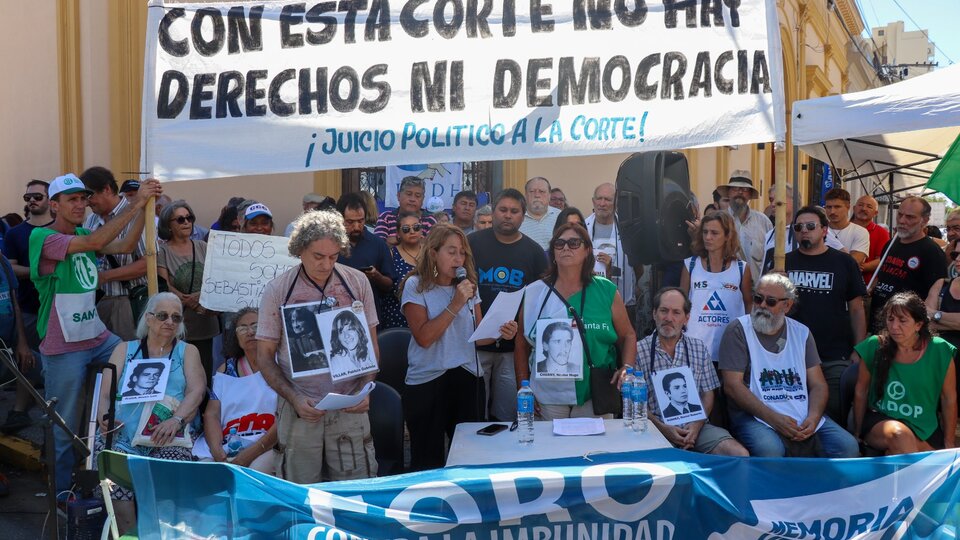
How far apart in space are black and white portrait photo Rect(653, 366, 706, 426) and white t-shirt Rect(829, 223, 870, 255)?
3.85 m

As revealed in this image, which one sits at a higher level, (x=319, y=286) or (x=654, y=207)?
(x=654, y=207)

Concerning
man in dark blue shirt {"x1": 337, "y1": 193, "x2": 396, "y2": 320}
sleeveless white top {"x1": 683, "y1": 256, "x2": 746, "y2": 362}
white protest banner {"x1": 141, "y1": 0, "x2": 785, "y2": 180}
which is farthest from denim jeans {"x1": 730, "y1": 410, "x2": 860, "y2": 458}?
man in dark blue shirt {"x1": 337, "y1": 193, "x2": 396, "y2": 320}

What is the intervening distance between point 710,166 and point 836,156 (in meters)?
5.25

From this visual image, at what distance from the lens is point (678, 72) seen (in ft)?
17.6

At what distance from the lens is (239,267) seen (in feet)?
20.0

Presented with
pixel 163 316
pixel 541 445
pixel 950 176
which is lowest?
pixel 541 445

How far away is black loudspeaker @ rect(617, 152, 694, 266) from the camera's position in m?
7.32

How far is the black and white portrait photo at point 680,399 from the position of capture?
5258 millimetres

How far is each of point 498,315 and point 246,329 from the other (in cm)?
149

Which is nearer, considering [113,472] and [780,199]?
[113,472]

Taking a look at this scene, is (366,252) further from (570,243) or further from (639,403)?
(639,403)

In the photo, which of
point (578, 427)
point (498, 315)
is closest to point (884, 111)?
point (498, 315)

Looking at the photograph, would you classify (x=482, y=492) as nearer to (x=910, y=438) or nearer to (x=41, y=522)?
(x=910, y=438)

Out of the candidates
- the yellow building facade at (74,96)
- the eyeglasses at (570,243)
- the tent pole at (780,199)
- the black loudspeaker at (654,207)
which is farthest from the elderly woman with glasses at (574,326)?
the yellow building facade at (74,96)
